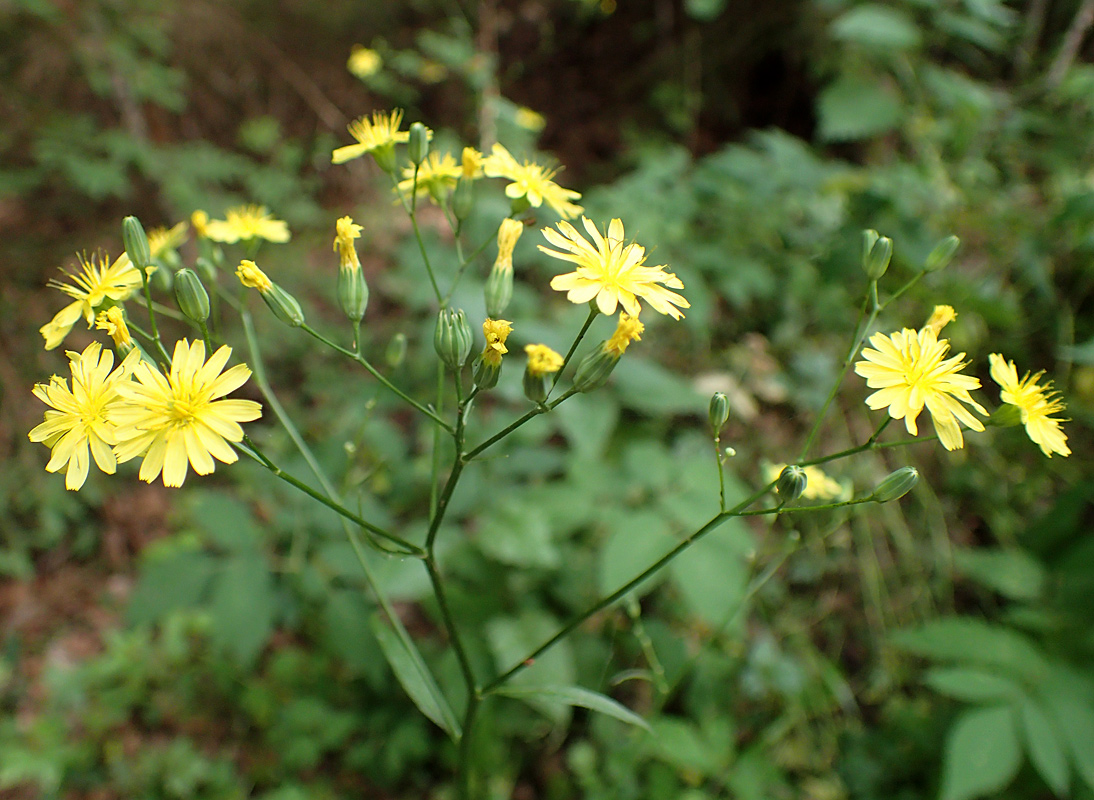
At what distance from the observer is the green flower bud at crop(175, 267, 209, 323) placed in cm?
94

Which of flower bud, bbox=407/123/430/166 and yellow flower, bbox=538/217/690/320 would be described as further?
flower bud, bbox=407/123/430/166

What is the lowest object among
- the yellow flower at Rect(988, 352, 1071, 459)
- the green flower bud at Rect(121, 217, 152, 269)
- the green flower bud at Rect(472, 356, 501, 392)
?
the yellow flower at Rect(988, 352, 1071, 459)

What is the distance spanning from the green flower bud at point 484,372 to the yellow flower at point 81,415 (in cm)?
52

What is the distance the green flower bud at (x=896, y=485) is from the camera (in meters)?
1.01

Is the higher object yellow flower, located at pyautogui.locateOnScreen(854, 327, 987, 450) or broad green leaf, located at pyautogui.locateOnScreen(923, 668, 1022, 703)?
yellow flower, located at pyautogui.locateOnScreen(854, 327, 987, 450)

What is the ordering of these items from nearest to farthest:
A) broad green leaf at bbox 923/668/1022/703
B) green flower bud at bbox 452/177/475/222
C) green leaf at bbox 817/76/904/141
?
green flower bud at bbox 452/177/475/222 → broad green leaf at bbox 923/668/1022/703 → green leaf at bbox 817/76/904/141

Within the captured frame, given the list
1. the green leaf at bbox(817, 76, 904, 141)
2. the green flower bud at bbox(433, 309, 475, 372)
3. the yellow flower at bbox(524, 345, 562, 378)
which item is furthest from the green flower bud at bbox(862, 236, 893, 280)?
the green leaf at bbox(817, 76, 904, 141)

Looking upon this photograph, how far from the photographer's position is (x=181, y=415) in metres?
0.89

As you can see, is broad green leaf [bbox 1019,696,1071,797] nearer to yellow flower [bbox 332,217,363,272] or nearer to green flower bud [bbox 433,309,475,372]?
green flower bud [bbox 433,309,475,372]

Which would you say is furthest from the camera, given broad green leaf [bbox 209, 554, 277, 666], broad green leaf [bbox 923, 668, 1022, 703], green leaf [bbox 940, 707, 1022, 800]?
broad green leaf [bbox 209, 554, 277, 666]

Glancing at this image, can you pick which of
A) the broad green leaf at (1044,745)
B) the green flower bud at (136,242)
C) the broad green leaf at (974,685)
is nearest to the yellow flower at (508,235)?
the green flower bud at (136,242)

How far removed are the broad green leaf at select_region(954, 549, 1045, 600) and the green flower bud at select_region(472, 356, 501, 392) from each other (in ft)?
6.12

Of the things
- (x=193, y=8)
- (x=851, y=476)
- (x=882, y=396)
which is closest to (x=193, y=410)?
(x=882, y=396)

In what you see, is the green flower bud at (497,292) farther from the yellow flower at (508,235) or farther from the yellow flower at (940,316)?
the yellow flower at (940,316)
